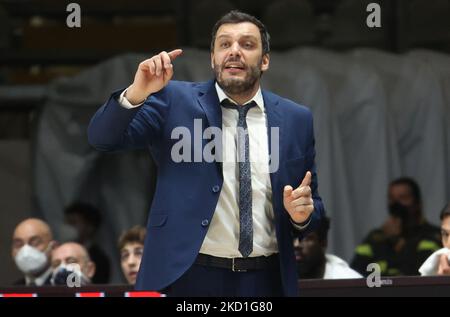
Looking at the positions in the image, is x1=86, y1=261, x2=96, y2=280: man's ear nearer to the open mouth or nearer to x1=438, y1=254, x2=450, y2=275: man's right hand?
x1=438, y1=254, x2=450, y2=275: man's right hand

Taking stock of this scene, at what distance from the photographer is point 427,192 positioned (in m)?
7.78

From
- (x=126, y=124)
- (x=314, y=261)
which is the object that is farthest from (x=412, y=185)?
(x=126, y=124)

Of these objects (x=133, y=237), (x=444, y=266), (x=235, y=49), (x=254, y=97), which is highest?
(x=235, y=49)

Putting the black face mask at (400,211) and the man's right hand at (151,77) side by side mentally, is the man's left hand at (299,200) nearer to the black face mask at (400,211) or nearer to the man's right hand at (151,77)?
the man's right hand at (151,77)

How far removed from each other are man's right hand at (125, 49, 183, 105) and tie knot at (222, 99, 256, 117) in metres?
0.31

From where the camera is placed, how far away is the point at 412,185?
7465mm

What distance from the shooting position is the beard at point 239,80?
392 cm

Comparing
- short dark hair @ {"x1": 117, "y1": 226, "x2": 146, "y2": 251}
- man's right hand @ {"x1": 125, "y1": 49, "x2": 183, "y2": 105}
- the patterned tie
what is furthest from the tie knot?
short dark hair @ {"x1": 117, "y1": 226, "x2": 146, "y2": 251}

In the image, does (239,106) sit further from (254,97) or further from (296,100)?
(296,100)

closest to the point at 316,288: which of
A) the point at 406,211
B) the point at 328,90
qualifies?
the point at 406,211

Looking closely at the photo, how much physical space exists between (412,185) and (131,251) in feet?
6.36

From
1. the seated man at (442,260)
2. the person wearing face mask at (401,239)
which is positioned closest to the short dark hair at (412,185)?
the person wearing face mask at (401,239)

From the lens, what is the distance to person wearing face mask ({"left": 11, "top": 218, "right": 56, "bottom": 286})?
666 centimetres
